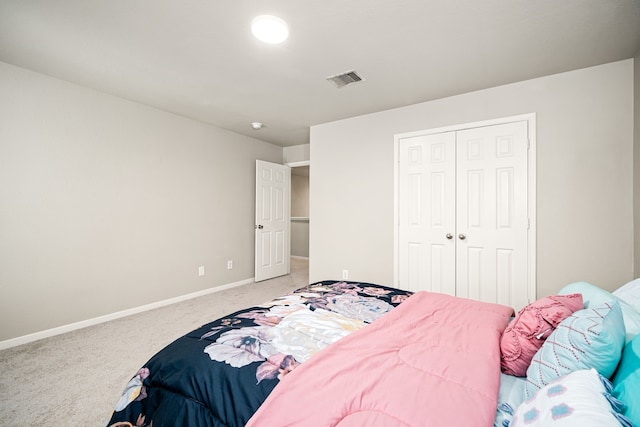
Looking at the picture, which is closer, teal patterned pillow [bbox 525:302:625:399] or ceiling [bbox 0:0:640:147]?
teal patterned pillow [bbox 525:302:625:399]

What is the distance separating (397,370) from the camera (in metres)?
1.10

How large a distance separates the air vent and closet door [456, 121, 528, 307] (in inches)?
52.2

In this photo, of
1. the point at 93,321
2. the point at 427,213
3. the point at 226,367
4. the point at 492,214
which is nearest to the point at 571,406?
the point at 226,367

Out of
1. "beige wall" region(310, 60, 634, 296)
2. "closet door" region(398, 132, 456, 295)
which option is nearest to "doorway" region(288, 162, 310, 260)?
"closet door" region(398, 132, 456, 295)

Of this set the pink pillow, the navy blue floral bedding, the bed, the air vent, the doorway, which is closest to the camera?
the bed

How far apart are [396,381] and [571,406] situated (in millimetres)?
485

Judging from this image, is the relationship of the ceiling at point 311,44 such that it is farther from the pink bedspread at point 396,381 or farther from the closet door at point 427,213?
the pink bedspread at point 396,381

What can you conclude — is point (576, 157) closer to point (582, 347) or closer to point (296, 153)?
point (582, 347)

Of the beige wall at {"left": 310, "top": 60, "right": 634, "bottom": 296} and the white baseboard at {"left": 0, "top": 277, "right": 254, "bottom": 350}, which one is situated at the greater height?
the beige wall at {"left": 310, "top": 60, "right": 634, "bottom": 296}

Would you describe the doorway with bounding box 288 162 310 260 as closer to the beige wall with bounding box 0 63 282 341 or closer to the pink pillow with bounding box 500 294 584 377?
the beige wall with bounding box 0 63 282 341

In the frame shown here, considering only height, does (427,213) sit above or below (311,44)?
below

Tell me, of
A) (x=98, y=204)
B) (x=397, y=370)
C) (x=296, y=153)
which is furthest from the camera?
(x=296, y=153)

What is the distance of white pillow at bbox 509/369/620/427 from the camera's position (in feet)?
2.21

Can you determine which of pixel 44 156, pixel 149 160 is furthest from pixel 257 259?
pixel 44 156
